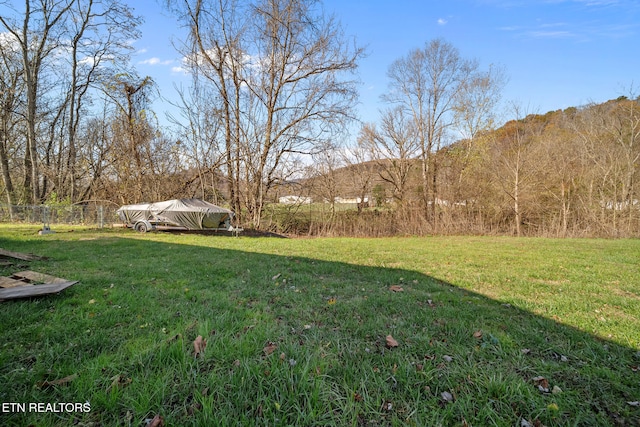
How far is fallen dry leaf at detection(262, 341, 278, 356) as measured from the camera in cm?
212

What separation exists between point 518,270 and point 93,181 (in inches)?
803

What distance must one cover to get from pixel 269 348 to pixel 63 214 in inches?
685

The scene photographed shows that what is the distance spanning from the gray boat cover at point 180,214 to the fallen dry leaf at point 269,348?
1148cm

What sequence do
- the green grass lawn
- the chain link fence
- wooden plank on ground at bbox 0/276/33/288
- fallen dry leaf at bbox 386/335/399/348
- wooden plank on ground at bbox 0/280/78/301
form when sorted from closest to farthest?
the green grass lawn
fallen dry leaf at bbox 386/335/399/348
wooden plank on ground at bbox 0/280/78/301
wooden plank on ground at bbox 0/276/33/288
the chain link fence

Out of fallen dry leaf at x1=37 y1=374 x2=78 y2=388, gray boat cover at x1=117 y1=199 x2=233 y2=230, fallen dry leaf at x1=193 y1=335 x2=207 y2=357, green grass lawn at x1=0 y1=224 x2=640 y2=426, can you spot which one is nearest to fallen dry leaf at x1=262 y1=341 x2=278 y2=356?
green grass lawn at x1=0 y1=224 x2=640 y2=426

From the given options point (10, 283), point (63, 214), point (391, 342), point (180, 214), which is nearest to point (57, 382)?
point (391, 342)

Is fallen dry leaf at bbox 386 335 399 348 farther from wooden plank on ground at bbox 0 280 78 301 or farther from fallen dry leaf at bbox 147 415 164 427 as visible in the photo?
wooden plank on ground at bbox 0 280 78 301

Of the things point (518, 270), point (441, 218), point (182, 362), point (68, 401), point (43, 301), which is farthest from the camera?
point (441, 218)

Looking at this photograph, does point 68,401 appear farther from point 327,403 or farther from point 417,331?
point 417,331

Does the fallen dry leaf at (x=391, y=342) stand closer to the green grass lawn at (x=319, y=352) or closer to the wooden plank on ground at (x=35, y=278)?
the green grass lawn at (x=319, y=352)

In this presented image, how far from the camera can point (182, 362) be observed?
1.94 metres

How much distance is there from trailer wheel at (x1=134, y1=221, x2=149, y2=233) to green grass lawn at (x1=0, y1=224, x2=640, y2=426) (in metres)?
8.58

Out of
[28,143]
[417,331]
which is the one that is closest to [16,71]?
[28,143]

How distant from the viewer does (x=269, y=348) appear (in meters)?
2.18
